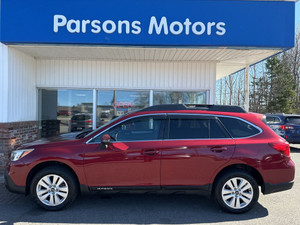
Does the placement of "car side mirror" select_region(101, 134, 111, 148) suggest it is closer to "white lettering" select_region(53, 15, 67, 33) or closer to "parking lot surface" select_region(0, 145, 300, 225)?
"parking lot surface" select_region(0, 145, 300, 225)

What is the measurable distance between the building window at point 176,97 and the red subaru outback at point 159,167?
14.5ft

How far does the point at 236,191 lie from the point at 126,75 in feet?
17.8

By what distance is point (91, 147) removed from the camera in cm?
382

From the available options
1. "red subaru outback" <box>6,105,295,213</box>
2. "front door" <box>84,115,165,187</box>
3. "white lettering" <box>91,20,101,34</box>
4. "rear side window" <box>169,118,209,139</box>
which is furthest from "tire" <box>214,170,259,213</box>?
"white lettering" <box>91,20,101,34</box>

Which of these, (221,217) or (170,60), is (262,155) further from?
(170,60)

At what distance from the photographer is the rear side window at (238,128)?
3.93 meters

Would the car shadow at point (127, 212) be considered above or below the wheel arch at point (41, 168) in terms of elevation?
below

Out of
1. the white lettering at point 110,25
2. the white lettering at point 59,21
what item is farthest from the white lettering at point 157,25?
the white lettering at point 59,21

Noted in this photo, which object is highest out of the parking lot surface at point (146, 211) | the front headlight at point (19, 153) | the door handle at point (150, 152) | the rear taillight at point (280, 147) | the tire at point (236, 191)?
the rear taillight at point (280, 147)

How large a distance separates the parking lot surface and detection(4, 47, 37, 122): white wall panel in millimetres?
2725

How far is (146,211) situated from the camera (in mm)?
3906

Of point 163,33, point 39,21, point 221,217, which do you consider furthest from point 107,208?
point 39,21

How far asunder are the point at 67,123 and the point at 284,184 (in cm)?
697

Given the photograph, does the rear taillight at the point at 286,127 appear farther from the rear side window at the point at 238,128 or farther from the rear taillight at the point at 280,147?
the rear side window at the point at 238,128
